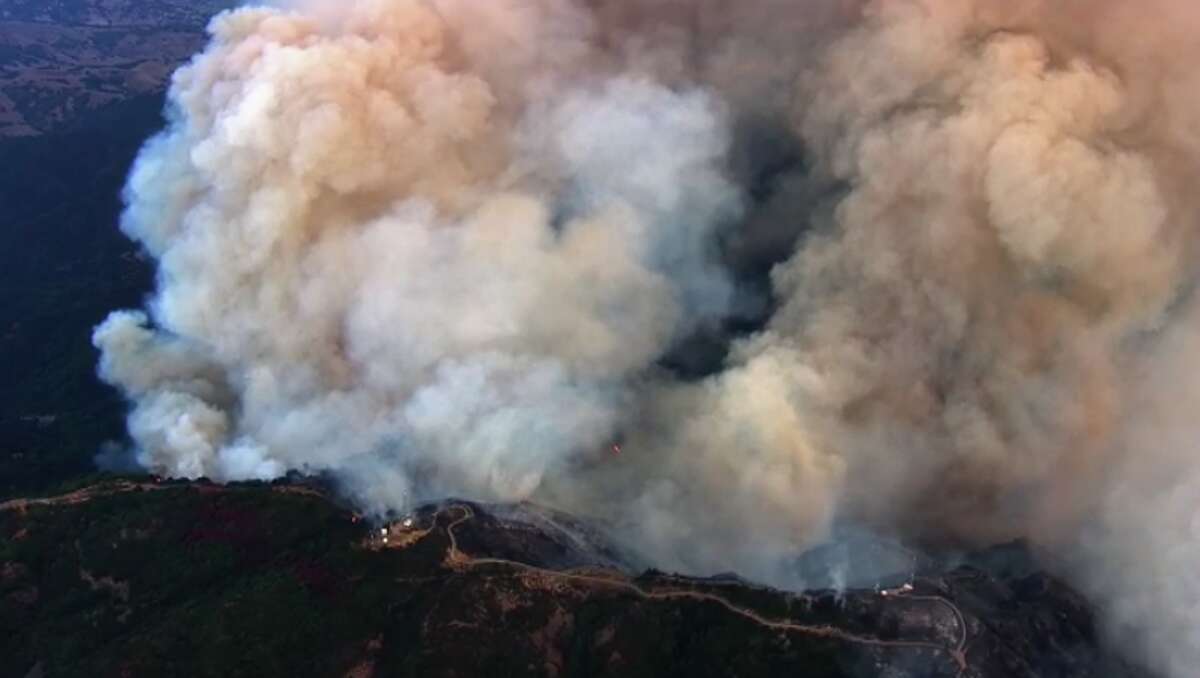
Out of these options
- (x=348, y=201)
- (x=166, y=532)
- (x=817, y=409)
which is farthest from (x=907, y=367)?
(x=166, y=532)

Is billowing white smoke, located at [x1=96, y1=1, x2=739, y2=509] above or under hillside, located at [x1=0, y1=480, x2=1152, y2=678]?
above

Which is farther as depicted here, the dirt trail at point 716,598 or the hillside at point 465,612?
the hillside at point 465,612

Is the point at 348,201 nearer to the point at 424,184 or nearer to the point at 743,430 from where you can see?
the point at 424,184

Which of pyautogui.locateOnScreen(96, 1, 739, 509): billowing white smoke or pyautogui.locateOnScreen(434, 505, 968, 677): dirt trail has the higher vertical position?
pyautogui.locateOnScreen(96, 1, 739, 509): billowing white smoke

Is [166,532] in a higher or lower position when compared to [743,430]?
lower

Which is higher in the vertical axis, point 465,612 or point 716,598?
point 716,598

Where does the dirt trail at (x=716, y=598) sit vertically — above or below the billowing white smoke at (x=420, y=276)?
below

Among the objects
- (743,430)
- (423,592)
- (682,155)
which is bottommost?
(423,592)

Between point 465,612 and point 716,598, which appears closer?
point 465,612

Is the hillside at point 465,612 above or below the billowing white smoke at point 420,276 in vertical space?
below

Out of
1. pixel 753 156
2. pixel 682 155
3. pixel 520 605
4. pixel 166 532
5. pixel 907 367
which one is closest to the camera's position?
pixel 520 605

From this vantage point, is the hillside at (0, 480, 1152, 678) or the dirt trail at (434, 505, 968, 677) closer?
the dirt trail at (434, 505, 968, 677)
